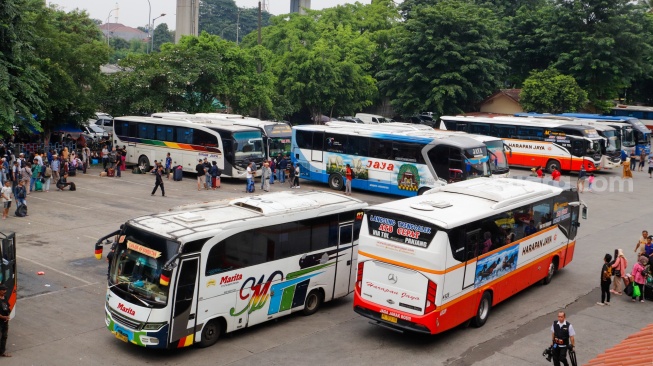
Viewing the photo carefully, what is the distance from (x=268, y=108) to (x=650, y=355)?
132ft

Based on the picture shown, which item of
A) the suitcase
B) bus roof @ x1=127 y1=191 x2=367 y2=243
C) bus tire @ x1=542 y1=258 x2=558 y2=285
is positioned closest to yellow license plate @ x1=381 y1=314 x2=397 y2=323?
bus roof @ x1=127 y1=191 x2=367 y2=243

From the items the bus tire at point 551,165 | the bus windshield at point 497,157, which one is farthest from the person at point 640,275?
the bus tire at point 551,165

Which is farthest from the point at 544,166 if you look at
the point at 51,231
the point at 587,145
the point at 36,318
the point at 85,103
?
the point at 36,318

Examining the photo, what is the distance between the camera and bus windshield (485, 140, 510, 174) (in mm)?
30016

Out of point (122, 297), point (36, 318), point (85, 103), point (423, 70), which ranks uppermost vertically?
point (423, 70)

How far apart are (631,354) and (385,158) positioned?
862 inches

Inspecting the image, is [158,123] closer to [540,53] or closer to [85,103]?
[85,103]

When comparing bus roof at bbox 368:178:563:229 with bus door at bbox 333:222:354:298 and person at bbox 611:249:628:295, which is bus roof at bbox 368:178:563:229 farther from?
person at bbox 611:249:628:295

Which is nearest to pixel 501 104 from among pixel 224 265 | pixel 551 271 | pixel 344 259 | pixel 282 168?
pixel 282 168

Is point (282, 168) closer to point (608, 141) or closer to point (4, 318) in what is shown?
point (608, 141)

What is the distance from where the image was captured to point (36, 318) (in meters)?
14.9

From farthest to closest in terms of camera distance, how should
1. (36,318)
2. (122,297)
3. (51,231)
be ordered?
(51,231) < (36,318) < (122,297)

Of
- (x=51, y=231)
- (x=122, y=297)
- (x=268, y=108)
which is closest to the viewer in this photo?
(x=122, y=297)

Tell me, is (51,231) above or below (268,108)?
below
